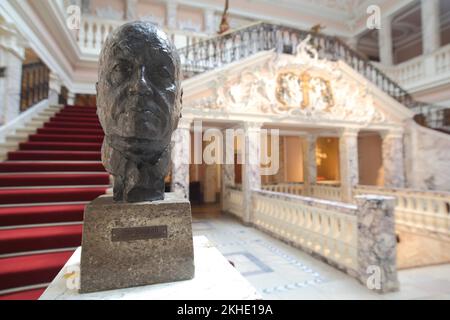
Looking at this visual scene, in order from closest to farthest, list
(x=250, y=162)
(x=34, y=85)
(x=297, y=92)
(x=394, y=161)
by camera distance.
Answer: (x=250, y=162) → (x=297, y=92) → (x=34, y=85) → (x=394, y=161)

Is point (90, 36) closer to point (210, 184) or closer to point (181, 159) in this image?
point (181, 159)

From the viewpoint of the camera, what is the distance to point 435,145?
8.41 m

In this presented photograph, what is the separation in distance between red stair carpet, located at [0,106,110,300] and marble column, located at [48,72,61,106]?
2018 millimetres

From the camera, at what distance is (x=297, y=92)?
7.64 m

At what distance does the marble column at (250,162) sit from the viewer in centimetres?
690

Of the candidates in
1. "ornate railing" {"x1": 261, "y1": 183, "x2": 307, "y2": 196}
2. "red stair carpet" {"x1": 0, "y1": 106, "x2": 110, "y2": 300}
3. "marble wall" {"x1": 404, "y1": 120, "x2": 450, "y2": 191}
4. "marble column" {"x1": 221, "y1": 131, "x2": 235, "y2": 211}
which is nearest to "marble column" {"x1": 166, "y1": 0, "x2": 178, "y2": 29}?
"marble column" {"x1": 221, "y1": 131, "x2": 235, "y2": 211}

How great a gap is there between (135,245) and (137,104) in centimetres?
82

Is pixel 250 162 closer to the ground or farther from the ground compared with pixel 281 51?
closer to the ground

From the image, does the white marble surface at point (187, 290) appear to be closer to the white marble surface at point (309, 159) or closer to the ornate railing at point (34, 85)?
the ornate railing at point (34, 85)

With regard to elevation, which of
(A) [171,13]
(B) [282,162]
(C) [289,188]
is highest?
(A) [171,13]

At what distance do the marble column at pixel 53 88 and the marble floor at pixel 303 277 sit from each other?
6.69m

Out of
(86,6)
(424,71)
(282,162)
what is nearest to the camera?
(424,71)

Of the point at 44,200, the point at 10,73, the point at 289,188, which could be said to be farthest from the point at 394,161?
the point at 10,73

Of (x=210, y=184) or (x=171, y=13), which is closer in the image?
(x=171, y=13)
